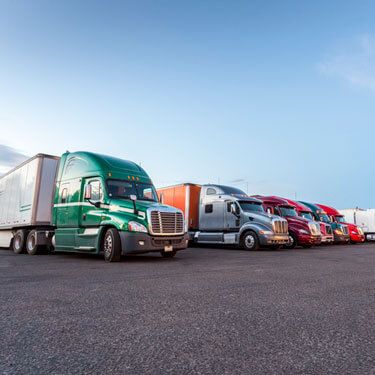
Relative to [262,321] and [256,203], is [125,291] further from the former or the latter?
[256,203]

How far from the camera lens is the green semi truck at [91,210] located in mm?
10359

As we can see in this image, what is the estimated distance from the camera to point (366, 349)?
9.25 feet

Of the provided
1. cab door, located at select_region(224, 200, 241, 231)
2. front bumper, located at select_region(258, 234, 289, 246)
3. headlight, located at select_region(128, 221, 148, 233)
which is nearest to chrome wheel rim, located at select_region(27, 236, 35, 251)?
headlight, located at select_region(128, 221, 148, 233)

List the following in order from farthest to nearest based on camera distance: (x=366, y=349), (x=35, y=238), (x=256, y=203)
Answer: (x=256, y=203) < (x=35, y=238) < (x=366, y=349)

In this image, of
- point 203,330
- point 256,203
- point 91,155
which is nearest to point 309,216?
point 256,203

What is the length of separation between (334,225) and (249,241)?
11.2 metres

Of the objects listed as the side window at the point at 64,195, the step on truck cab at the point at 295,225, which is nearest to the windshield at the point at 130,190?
the side window at the point at 64,195

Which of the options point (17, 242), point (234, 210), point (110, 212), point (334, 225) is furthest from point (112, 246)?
point (334, 225)

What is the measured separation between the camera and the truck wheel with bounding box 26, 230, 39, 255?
12.9 m

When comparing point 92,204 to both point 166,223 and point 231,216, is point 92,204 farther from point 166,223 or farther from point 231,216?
point 231,216

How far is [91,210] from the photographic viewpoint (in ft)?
36.2

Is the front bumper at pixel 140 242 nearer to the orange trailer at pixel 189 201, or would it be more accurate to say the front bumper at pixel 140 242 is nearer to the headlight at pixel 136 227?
the headlight at pixel 136 227

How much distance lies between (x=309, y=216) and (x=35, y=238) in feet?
54.1

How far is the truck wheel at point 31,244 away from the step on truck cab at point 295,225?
1188 cm
